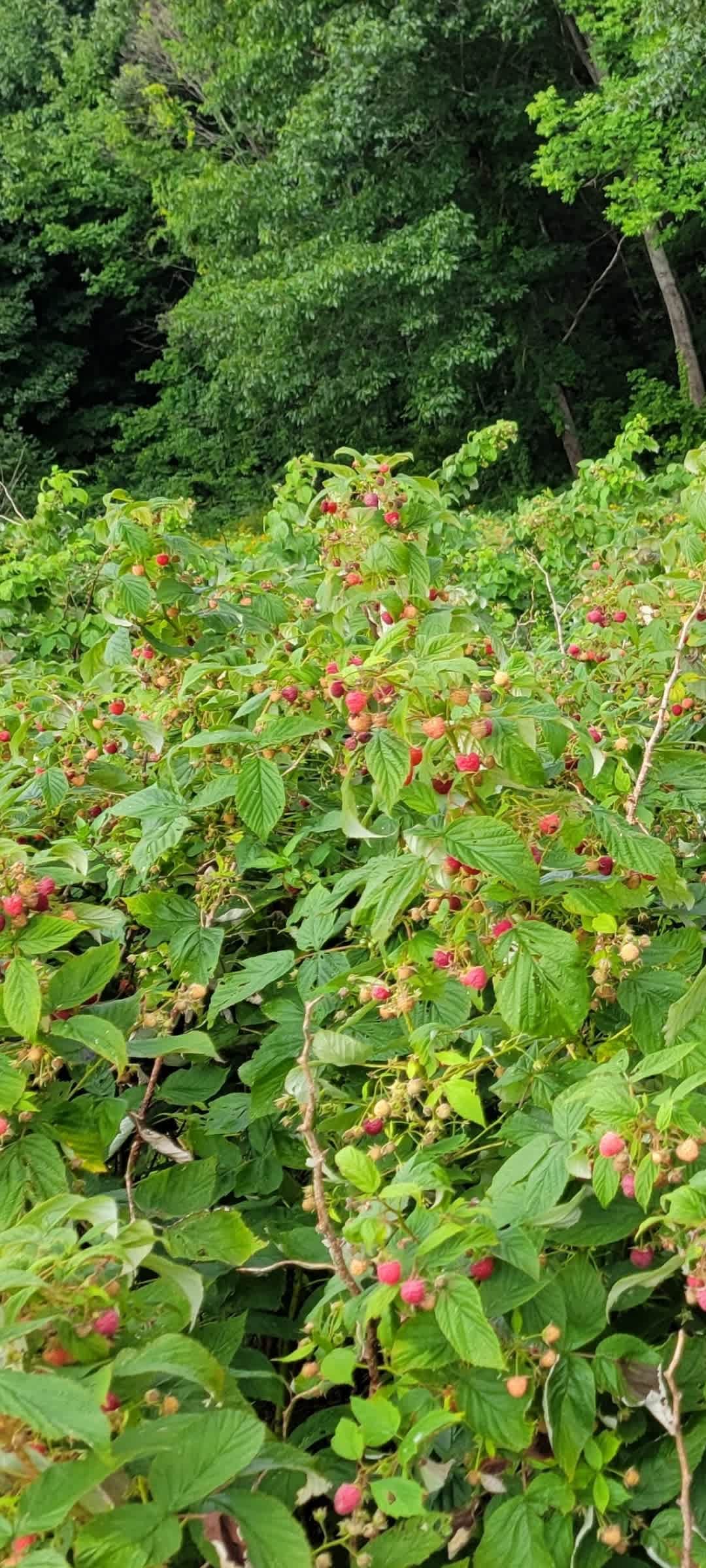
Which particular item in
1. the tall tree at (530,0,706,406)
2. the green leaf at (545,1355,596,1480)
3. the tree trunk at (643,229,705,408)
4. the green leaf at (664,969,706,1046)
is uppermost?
the tall tree at (530,0,706,406)

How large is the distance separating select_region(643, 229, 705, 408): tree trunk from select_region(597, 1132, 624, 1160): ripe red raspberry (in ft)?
40.8

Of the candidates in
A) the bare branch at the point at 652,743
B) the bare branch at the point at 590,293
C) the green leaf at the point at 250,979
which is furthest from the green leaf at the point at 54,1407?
the bare branch at the point at 590,293

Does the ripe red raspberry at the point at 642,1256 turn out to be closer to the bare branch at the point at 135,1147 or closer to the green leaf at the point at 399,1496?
the green leaf at the point at 399,1496

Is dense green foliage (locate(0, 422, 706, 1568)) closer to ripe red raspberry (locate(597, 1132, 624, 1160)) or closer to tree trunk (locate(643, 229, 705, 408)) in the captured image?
ripe red raspberry (locate(597, 1132, 624, 1160))

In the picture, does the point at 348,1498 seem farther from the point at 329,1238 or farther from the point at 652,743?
the point at 652,743

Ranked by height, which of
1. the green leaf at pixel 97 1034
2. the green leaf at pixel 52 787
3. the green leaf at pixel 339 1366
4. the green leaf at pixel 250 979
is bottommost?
the green leaf at pixel 339 1366

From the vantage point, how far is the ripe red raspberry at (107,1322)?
566mm

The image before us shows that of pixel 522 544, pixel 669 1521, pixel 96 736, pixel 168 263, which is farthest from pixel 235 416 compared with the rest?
pixel 669 1521

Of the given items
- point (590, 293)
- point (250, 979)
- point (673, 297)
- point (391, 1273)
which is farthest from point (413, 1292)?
point (590, 293)

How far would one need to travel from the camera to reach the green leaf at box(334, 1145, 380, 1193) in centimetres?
68

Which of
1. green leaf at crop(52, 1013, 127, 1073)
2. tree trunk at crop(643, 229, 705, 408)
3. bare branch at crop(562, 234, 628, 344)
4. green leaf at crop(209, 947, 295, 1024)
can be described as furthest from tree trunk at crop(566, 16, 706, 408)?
green leaf at crop(52, 1013, 127, 1073)

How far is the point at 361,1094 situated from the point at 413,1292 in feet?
1.25

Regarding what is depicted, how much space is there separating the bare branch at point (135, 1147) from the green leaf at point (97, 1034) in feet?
0.34

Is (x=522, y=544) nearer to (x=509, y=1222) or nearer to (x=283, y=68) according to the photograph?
(x=509, y=1222)
